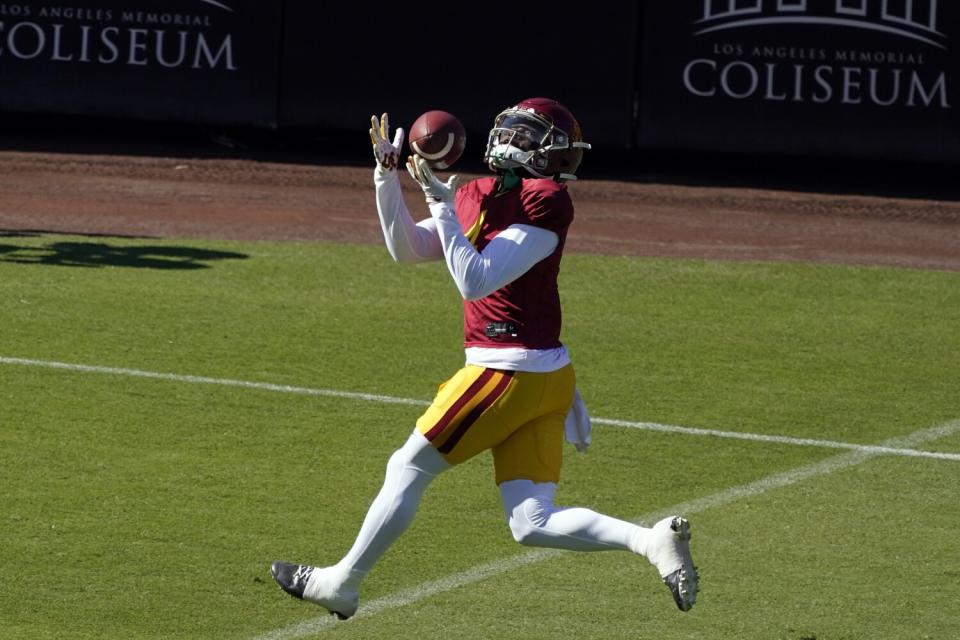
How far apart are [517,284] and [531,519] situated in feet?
2.48


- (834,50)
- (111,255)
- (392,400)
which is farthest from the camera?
(834,50)

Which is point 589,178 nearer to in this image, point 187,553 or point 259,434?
point 259,434

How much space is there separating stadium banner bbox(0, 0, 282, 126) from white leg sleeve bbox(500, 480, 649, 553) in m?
13.4

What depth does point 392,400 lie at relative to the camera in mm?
9336

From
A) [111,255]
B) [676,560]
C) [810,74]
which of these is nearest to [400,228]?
[676,560]

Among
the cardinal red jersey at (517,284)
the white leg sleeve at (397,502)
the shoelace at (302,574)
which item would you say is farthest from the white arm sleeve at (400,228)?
the shoelace at (302,574)

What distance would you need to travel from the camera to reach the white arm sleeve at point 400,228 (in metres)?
5.45

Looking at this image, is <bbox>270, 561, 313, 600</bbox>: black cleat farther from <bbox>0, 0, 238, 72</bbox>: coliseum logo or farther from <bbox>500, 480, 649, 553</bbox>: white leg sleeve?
<bbox>0, 0, 238, 72</bbox>: coliseum logo

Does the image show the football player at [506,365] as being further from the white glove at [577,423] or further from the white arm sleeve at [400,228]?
the white glove at [577,423]

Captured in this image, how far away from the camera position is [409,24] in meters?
18.1

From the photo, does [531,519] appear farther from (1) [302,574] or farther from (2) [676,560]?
(1) [302,574]

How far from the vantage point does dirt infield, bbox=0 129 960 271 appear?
15.0 metres

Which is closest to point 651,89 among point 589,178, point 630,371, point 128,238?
point 589,178

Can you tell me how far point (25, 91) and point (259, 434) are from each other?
431 inches
